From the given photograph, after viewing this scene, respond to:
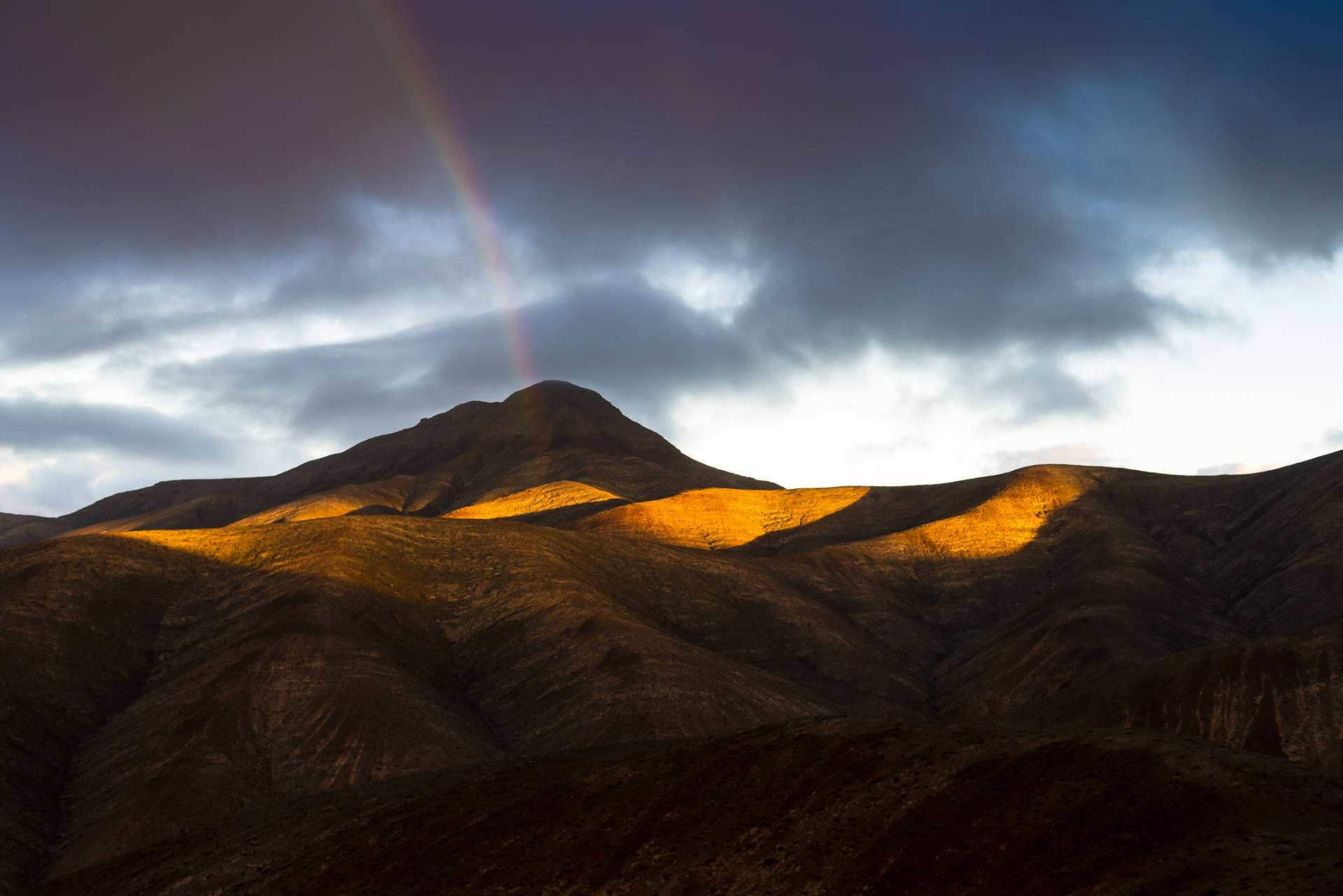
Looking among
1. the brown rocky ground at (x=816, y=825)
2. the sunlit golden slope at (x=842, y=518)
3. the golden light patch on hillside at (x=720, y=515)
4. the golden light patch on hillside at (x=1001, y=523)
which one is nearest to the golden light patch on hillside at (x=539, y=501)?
the sunlit golden slope at (x=842, y=518)

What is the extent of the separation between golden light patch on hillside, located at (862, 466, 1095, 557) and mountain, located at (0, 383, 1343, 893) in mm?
643

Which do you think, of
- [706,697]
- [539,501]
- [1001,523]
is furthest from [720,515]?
[706,697]

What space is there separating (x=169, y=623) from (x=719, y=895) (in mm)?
74942

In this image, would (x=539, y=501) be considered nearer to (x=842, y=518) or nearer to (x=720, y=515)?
(x=720, y=515)

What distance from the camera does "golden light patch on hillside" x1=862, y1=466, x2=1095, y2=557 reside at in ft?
469

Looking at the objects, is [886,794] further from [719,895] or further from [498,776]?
[498,776]

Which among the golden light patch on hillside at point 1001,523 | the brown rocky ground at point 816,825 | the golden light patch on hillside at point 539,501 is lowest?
the brown rocky ground at point 816,825

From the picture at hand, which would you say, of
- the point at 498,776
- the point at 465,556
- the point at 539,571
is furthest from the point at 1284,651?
the point at 465,556

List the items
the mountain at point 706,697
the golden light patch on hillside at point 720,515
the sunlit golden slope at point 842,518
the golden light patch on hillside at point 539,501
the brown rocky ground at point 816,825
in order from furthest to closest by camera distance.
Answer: the golden light patch on hillside at point 539,501 < the golden light patch on hillside at point 720,515 < the sunlit golden slope at point 842,518 < the mountain at point 706,697 < the brown rocky ground at point 816,825

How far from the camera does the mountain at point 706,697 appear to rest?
3634cm

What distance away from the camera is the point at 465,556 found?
375 ft

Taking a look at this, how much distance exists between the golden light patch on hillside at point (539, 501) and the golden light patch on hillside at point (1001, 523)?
59975mm

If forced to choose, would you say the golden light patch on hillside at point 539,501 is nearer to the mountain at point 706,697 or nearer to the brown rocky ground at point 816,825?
the mountain at point 706,697

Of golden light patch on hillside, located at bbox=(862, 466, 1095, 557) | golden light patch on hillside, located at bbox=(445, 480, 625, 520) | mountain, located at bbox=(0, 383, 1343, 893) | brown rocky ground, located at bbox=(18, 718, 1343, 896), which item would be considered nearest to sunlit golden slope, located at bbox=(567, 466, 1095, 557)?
golden light patch on hillside, located at bbox=(862, 466, 1095, 557)
